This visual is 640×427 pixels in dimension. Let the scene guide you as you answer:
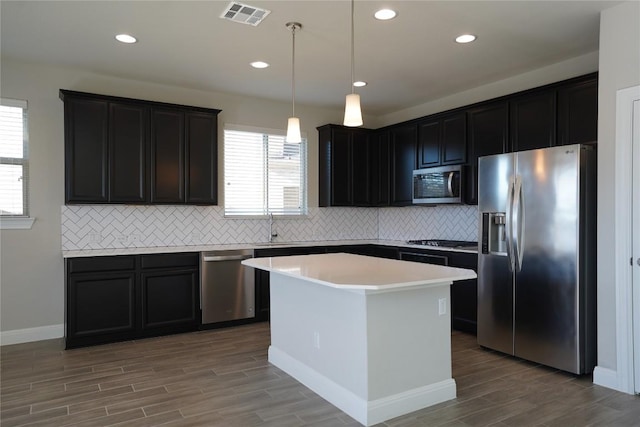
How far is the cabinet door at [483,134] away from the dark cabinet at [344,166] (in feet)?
5.71

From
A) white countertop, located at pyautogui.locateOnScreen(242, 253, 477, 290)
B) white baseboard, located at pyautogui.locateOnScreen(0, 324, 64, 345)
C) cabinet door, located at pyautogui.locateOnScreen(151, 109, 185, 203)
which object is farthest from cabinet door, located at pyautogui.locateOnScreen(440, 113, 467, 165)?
white baseboard, located at pyautogui.locateOnScreen(0, 324, 64, 345)

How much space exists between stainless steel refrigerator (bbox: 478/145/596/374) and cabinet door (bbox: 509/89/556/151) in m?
0.56

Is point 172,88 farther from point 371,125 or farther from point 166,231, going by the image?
point 371,125

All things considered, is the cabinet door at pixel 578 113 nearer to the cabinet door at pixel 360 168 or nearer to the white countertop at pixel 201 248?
Result: the white countertop at pixel 201 248

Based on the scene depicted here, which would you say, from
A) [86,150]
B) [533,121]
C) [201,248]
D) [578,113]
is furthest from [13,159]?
[578,113]

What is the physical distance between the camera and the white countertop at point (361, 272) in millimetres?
2537

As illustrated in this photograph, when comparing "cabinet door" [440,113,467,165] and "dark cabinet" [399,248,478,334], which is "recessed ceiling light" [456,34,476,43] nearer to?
"cabinet door" [440,113,467,165]

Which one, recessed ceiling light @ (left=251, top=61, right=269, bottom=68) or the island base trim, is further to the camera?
recessed ceiling light @ (left=251, top=61, right=269, bottom=68)

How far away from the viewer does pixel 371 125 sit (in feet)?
22.9

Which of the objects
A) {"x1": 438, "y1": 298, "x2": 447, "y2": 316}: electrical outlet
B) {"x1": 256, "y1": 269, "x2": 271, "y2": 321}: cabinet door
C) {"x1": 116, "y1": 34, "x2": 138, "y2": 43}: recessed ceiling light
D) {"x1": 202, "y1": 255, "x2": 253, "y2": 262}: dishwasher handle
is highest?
{"x1": 116, "y1": 34, "x2": 138, "y2": 43}: recessed ceiling light

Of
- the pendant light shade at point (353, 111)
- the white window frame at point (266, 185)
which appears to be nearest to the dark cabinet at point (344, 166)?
the white window frame at point (266, 185)

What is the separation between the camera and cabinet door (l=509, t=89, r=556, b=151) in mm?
4230

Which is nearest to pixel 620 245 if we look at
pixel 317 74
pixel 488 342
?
pixel 488 342

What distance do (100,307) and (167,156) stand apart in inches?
69.6
